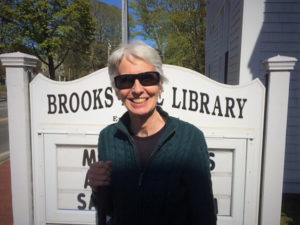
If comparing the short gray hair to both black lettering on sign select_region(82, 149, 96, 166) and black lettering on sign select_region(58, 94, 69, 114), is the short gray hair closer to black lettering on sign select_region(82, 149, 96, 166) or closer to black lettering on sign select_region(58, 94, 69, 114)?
black lettering on sign select_region(58, 94, 69, 114)

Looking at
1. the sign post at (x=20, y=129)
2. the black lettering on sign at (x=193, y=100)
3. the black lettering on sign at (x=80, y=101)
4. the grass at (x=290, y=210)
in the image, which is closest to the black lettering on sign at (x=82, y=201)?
the sign post at (x=20, y=129)

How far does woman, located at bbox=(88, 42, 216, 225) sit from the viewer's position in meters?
1.39

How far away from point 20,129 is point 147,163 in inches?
55.2

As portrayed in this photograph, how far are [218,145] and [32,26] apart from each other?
1871 centimetres

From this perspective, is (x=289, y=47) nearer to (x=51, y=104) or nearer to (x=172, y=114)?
(x=172, y=114)

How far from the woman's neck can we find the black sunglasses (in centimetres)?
18

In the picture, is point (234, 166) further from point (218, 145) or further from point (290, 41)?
point (290, 41)

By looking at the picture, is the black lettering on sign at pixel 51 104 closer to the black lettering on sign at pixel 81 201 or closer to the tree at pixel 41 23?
the black lettering on sign at pixel 81 201

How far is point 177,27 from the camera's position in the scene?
2150 cm

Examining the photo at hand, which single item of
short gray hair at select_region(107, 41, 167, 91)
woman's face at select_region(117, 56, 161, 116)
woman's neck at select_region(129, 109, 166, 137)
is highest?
short gray hair at select_region(107, 41, 167, 91)

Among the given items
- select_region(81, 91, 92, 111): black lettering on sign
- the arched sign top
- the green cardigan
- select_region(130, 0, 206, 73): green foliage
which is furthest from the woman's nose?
select_region(130, 0, 206, 73): green foliage

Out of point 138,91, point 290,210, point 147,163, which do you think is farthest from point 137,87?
point 290,210

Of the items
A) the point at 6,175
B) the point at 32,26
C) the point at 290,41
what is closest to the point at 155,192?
the point at 290,41

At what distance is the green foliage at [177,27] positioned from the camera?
68.6 ft
